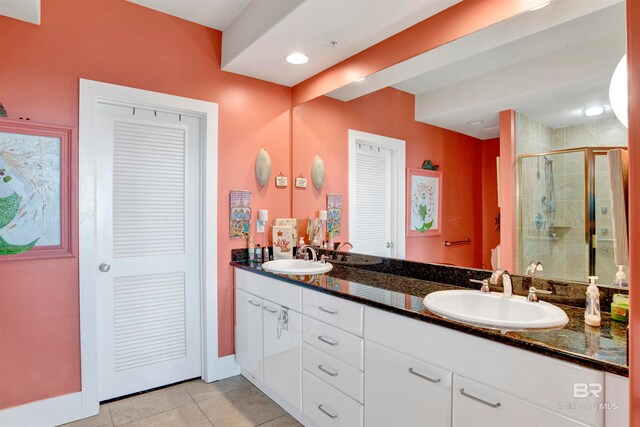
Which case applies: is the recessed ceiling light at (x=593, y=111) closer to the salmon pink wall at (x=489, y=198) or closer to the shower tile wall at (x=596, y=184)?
the shower tile wall at (x=596, y=184)

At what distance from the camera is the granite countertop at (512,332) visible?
96 cm

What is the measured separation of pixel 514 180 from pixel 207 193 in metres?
1.95

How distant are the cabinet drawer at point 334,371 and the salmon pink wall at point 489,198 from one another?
83 cm

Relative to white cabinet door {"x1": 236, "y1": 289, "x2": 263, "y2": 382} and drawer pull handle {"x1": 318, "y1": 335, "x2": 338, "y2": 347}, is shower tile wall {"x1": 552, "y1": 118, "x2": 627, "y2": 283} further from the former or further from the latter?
white cabinet door {"x1": 236, "y1": 289, "x2": 263, "y2": 382}

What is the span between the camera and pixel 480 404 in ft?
3.83

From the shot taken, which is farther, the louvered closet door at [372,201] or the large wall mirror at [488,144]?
the louvered closet door at [372,201]

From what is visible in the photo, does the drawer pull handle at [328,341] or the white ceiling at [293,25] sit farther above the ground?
the white ceiling at [293,25]

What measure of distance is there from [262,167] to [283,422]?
1.76m

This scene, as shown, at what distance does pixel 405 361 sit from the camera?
1.41m

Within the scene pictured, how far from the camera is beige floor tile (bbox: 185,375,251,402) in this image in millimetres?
2395

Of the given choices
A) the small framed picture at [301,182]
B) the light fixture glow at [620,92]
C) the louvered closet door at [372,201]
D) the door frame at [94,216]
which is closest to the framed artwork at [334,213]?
the louvered closet door at [372,201]

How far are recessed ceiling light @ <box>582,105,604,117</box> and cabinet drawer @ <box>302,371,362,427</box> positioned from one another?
5.11ft

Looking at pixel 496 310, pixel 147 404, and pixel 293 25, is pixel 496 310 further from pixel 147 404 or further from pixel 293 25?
pixel 147 404

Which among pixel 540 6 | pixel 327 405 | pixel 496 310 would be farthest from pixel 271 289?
pixel 540 6
